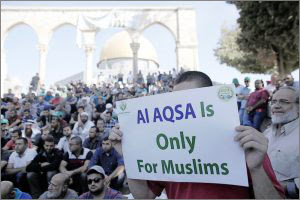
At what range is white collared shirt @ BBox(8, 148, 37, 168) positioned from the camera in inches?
227

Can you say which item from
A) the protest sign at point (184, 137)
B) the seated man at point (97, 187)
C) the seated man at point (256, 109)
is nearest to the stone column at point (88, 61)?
the seated man at point (256, 109)

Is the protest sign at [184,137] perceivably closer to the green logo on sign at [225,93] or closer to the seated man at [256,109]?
the green logo on sign at [225,93]

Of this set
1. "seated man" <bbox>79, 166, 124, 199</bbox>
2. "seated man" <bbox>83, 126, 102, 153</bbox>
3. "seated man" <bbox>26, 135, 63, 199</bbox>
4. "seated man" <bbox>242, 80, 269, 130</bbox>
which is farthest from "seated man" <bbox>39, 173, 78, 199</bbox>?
"seated man" <bbox>242, 80, 269, 130</bbox>

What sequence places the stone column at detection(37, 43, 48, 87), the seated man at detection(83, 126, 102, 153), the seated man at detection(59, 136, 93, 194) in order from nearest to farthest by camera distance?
the seated man at detection(59, 136, 93, 194) < the seated man at detection(83, 126, 102, 153) < the stone column at detection(37, 43, 48, 87)

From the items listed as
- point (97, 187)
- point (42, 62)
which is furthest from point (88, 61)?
point (97, 187)

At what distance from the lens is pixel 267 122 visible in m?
7.00

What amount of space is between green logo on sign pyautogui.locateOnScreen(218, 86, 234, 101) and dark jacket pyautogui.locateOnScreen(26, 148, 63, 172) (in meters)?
4.57

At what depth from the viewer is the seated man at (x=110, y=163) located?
5.15m

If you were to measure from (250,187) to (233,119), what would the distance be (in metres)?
0.34

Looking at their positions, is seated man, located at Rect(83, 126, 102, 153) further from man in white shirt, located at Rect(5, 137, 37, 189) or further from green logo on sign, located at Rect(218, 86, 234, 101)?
green logo on sign, located at Rect(218, 86, 234, 101)

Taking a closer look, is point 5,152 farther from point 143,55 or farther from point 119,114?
point 143,55

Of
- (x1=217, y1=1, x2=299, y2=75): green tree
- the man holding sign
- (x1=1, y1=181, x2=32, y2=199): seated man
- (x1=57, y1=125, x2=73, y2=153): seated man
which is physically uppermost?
(x1=217, y1=1, x2=299, y2=75): green tree

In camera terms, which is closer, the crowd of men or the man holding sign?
the man holding sign

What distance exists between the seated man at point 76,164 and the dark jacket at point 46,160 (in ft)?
0.34
